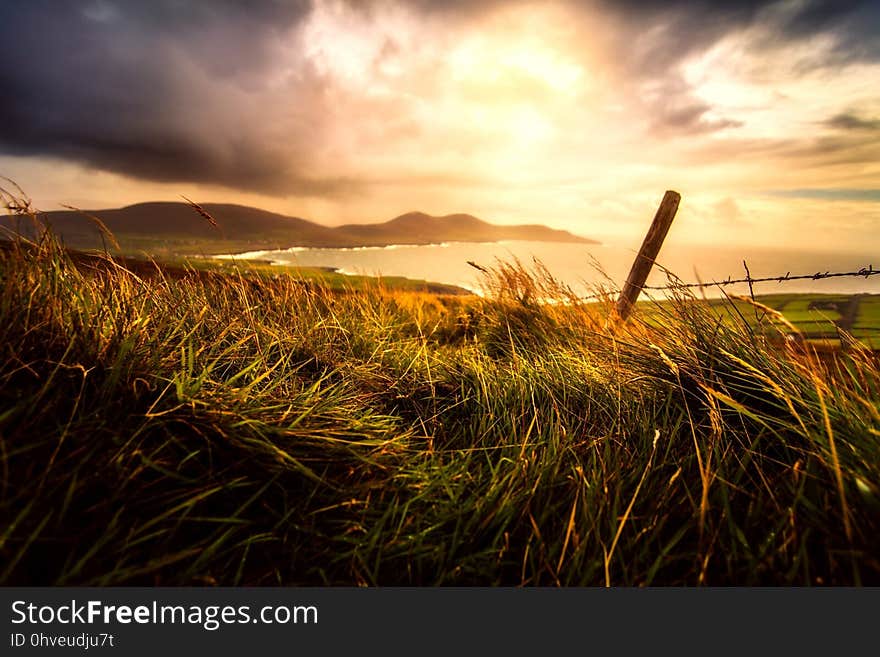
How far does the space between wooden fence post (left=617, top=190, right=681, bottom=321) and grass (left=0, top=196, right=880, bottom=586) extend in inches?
92.2

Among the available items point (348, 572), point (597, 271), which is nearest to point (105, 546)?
point (348, 572)

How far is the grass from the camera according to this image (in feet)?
3.93

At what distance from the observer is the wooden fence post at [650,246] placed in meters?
4.68

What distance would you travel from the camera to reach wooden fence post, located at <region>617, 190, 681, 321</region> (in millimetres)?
4676

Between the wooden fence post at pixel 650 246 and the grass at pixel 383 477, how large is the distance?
7.68ft

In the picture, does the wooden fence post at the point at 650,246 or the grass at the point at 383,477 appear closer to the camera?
the grass at the point at 383,477

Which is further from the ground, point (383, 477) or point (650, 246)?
point (650, 246)

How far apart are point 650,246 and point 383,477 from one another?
458cm

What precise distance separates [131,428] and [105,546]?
16.2 inches

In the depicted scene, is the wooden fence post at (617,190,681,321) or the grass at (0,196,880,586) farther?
the wooden fence post at (617,190,681,321)

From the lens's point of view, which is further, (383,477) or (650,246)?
(650,246)

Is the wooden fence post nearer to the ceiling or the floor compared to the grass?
nearer to the ceiling

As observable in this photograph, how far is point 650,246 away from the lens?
4.88 meters

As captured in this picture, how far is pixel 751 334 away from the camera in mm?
2254
